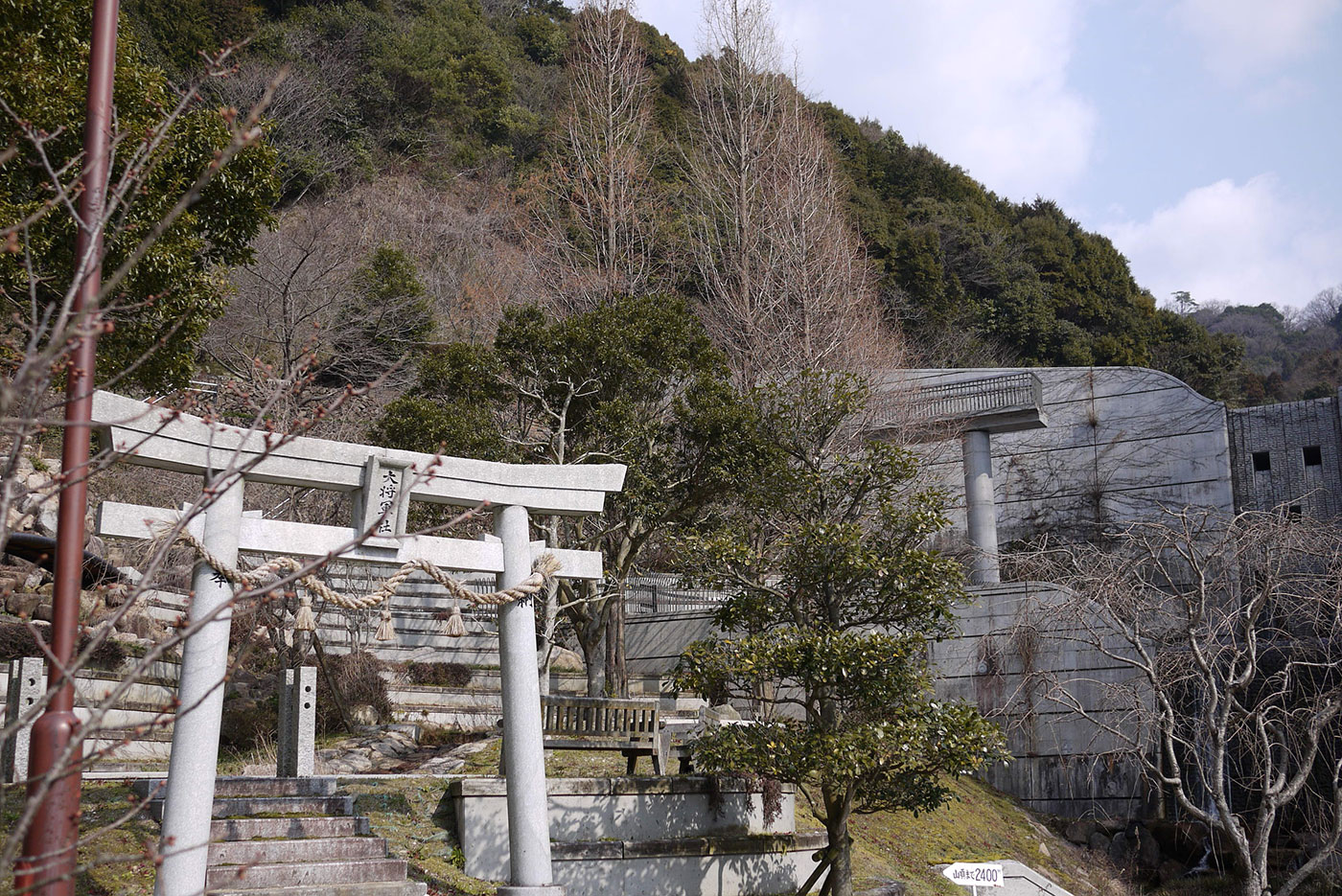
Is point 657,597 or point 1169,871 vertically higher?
point 657,597

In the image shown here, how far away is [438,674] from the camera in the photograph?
1631 cm

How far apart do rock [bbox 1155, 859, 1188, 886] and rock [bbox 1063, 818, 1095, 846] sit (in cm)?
97

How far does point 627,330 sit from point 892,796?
19.8ft

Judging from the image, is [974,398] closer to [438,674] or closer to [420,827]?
[438,674]

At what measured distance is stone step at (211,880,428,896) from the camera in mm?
6307

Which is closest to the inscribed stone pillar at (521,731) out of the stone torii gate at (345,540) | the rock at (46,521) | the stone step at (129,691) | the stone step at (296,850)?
the stone torii gate at (345,540)

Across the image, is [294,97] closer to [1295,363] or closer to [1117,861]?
[1117,861]

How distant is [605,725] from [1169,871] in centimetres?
911

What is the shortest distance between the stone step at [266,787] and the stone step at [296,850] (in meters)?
1.14

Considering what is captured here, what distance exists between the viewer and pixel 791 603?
29.5 feet

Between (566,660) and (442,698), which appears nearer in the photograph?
(442,698)

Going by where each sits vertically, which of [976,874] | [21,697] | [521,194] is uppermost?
[521,194]

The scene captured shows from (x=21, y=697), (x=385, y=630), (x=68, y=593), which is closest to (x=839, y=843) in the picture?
(x=385, y=630)

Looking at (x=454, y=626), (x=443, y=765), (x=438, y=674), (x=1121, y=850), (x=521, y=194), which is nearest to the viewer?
(x=454, y=626)
